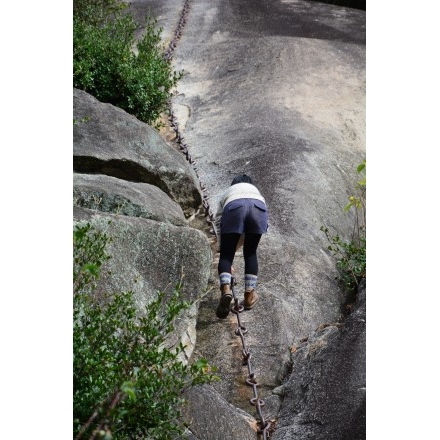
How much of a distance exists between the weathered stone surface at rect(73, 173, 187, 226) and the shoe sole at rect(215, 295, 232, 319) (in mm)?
808

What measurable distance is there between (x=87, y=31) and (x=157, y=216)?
13.3ft

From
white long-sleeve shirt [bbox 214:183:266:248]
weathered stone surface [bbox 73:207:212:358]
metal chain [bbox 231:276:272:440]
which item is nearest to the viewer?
metal chain [bbox 231:276:272:440]

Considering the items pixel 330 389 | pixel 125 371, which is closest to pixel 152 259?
pixel 330 389

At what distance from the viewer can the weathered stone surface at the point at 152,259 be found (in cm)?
540

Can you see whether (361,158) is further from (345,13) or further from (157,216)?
(345,13)

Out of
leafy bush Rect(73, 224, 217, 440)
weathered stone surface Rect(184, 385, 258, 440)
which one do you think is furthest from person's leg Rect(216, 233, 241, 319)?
leafy bush Rect(73, 224, 217, 440)

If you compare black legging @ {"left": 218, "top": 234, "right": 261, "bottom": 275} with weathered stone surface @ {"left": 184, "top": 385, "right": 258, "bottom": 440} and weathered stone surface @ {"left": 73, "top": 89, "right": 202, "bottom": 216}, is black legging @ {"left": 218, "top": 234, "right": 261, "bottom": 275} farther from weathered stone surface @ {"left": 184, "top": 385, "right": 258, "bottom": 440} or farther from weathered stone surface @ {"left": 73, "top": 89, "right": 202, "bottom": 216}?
weathered stone surface @ {"left": 73, "top": 89, "right": 202, "bottom": 216}

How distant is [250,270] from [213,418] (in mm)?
1570

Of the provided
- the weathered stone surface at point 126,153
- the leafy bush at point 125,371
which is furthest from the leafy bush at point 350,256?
the leafy bush at point 125,371

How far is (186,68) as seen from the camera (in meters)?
12.2

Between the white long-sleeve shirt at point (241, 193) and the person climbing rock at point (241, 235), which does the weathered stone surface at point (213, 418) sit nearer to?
the person climbing rock at point (241, 235)

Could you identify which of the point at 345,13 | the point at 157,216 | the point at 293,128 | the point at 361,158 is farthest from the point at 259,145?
the point at 345,13

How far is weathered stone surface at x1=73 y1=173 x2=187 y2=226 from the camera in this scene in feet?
20.0

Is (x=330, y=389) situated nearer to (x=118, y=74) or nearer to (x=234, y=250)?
(x=234, y=250)
